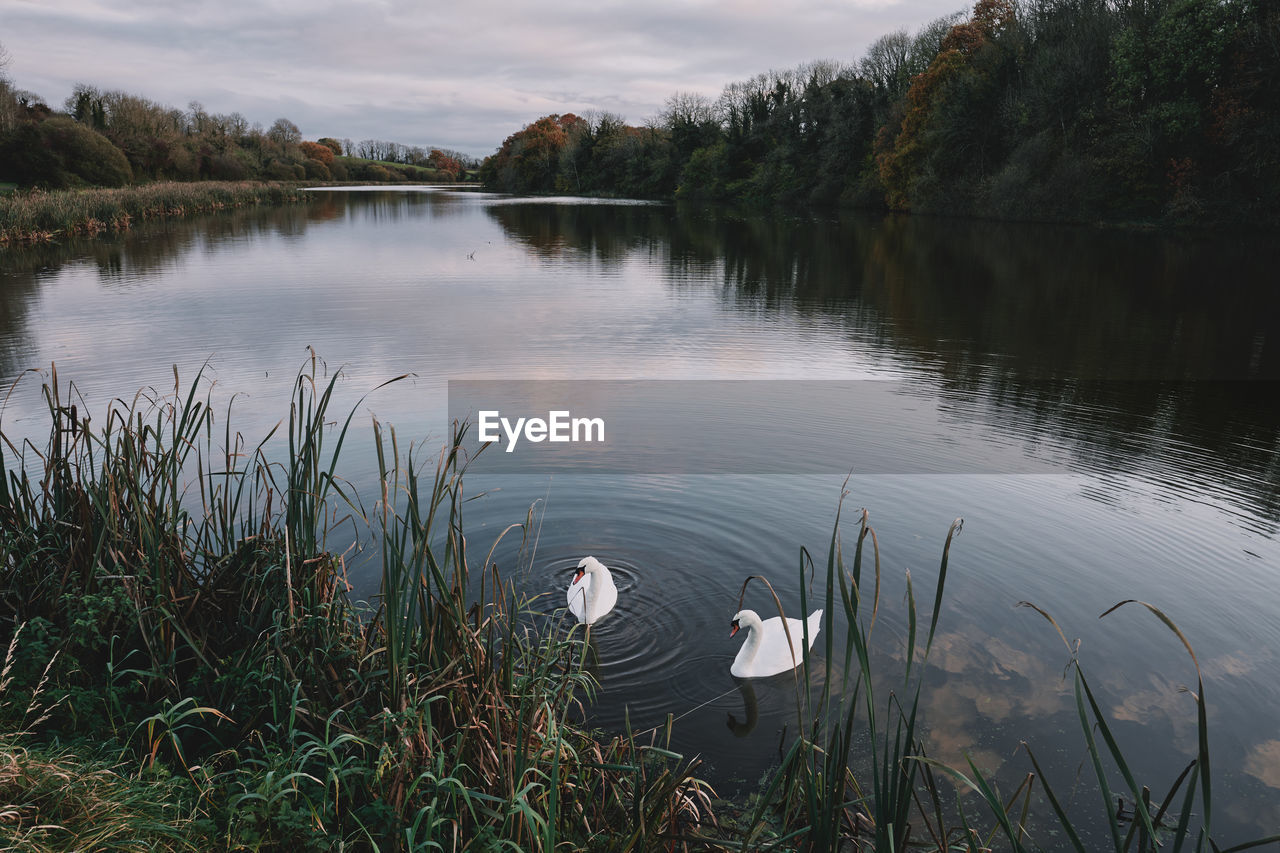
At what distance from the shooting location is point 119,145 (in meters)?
49.6

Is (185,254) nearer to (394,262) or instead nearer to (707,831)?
(394,262)

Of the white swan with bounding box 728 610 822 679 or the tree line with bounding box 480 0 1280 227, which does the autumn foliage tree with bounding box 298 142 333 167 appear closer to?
the tree line with bounding box 480 0 1280 227

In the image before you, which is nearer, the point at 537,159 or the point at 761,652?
the point at 761,652

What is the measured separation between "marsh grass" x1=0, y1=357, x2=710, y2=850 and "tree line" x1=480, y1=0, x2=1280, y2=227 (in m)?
33.4

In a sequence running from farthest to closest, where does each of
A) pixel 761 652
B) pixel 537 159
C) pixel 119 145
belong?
1. pixel 537 159
2. pixel 119 145
3. pixel 761 652

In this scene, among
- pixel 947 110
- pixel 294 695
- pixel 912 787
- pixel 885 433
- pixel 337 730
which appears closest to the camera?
pixel 912 787

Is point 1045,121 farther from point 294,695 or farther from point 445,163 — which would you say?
point 445,163

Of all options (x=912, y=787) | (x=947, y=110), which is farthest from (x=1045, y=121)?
(x=912, y=787)

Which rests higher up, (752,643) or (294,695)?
(294,695)

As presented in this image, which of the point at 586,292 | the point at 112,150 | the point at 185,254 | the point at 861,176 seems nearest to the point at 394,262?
the point at 185,254

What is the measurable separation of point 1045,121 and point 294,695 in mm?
40167

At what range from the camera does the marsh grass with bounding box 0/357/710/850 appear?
2.72m

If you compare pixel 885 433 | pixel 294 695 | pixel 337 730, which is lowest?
pixel 885 433

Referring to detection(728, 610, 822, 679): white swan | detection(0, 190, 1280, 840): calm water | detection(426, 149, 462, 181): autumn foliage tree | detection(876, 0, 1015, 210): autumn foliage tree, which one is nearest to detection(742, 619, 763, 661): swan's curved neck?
detection(728, 610, 822, 679): white swan
